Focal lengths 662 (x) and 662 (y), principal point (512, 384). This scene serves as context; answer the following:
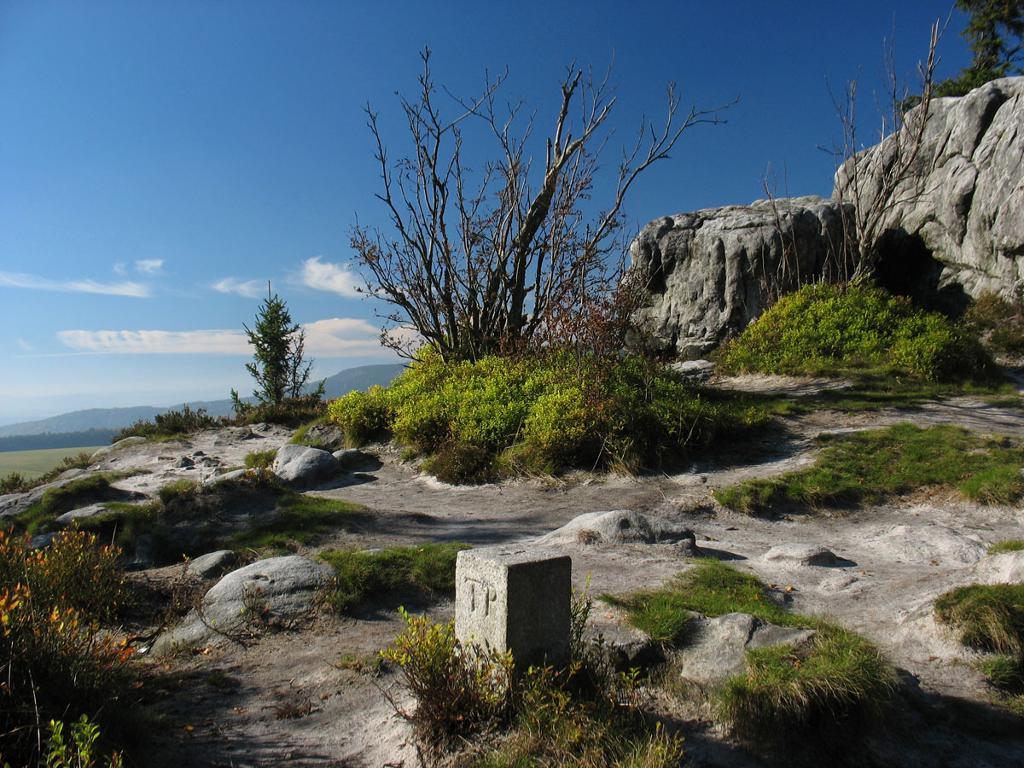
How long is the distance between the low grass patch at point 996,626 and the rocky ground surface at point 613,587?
0.11 m

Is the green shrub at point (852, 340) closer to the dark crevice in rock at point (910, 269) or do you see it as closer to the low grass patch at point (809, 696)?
the dark crevice in rock at point (910, 269)

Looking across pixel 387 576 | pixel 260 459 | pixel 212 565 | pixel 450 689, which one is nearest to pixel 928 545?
pixel 387 576

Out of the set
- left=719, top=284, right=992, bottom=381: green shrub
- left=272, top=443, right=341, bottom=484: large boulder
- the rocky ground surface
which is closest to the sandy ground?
the rocky ground surface

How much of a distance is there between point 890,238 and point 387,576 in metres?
18.3

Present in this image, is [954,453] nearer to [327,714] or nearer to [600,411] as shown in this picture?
[600,411]

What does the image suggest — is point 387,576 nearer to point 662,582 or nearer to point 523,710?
point 662,582

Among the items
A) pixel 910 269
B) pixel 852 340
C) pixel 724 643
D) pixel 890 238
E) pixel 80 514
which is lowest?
pixel 724 643

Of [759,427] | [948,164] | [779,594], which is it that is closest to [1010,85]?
[948,164]

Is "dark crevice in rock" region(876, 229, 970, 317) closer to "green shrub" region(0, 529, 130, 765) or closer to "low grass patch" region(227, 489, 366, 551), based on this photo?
"low grass patch" region(227, 489, 366, 551)

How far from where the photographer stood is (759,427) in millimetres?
10938

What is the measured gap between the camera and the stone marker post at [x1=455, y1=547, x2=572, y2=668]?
356 cm

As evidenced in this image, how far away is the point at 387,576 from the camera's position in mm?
5809

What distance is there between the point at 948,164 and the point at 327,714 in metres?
21.1

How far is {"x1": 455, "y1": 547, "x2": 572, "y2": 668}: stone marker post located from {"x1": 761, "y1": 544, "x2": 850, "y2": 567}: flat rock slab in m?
3.52
